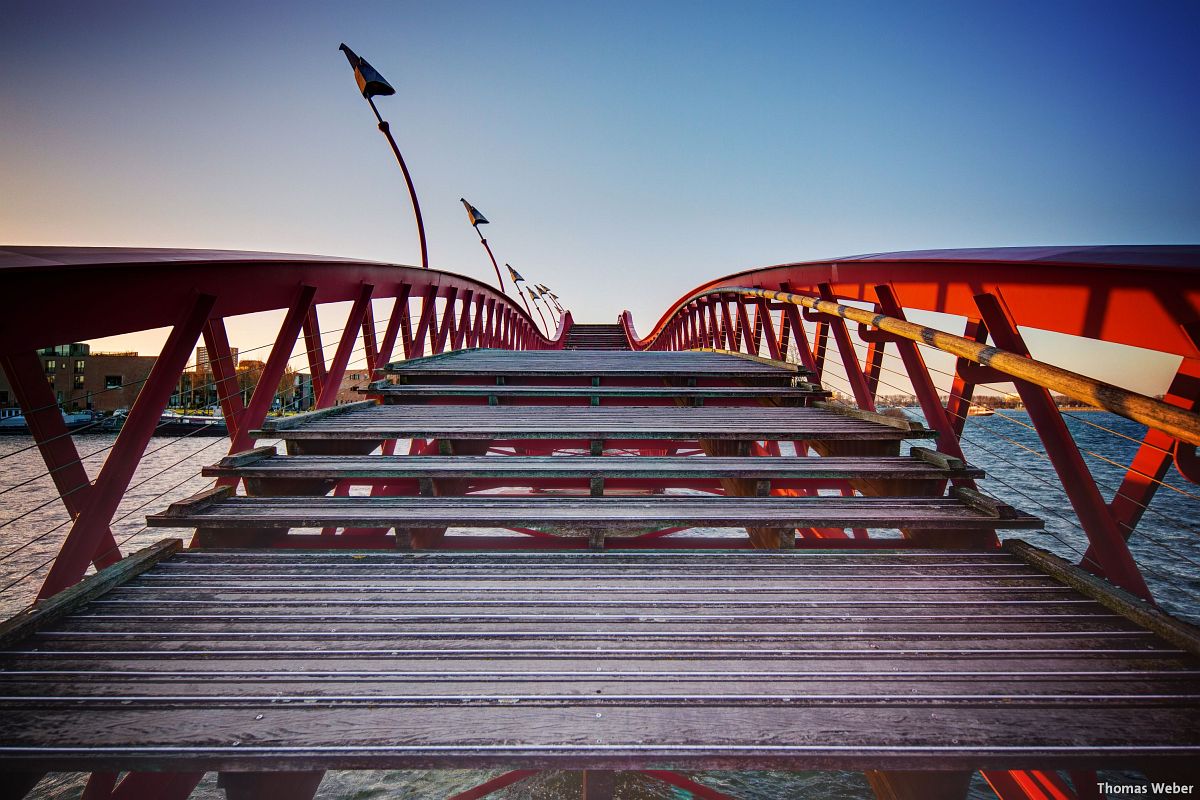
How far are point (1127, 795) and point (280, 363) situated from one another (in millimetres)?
4280

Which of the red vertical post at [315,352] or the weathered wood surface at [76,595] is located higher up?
the red vertical post at [315,352]

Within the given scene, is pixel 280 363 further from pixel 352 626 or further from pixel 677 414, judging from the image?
pixel 677 414

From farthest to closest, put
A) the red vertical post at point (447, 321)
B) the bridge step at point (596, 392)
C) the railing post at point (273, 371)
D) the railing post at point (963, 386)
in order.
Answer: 1. the red vertical post at point (447, 321)
2. the bridge step at point (596, 392)
3. the railing post at point (273, 371)
4. the railing post at point (963, 386)

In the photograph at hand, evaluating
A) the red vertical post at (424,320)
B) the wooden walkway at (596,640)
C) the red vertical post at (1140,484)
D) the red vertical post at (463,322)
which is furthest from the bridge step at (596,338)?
the red vertical post at (1140,484)

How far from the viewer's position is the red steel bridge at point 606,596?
1.31m

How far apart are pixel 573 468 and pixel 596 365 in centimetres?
257

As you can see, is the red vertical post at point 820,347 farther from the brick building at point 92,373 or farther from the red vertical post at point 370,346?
the brick building at point 92,373

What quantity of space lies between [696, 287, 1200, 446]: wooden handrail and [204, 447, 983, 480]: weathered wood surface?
1.87ft

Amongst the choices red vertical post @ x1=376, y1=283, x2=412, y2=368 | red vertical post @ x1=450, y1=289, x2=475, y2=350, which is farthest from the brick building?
red vertical post @ x1=376, y1=283, x2=412, y2=368

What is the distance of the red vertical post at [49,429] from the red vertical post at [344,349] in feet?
5.18

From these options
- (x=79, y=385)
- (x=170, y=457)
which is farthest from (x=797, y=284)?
(x=79, y=385)

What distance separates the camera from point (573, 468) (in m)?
2.65

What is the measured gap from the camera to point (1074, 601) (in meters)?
1.87

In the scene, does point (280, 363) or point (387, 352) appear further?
point (387, 352)
